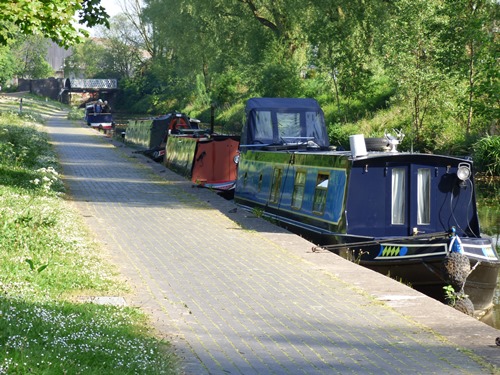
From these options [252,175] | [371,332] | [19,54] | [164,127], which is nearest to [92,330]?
[371,332]

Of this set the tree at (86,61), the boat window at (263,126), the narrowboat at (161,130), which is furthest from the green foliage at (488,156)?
the tree at (86,61)

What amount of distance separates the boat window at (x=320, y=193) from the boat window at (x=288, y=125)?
17.6 ft

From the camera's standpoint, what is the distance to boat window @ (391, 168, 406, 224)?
14.3 meters

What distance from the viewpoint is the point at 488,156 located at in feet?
97.9

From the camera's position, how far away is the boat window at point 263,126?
69.4 ft

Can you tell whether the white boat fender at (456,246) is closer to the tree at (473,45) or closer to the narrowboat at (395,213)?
the narrowboat at (395,213)

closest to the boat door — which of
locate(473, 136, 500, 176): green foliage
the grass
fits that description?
the grass

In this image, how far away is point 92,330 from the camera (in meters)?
7.10

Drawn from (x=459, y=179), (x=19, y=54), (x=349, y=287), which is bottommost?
(x=349, y=287)

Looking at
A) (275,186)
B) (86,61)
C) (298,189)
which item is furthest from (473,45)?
(86,61)

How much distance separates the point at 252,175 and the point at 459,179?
6.72m

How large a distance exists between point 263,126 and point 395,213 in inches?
293

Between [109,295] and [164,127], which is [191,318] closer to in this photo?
[109,295]

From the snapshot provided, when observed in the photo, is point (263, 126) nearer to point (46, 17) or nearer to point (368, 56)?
point (46, 17)
